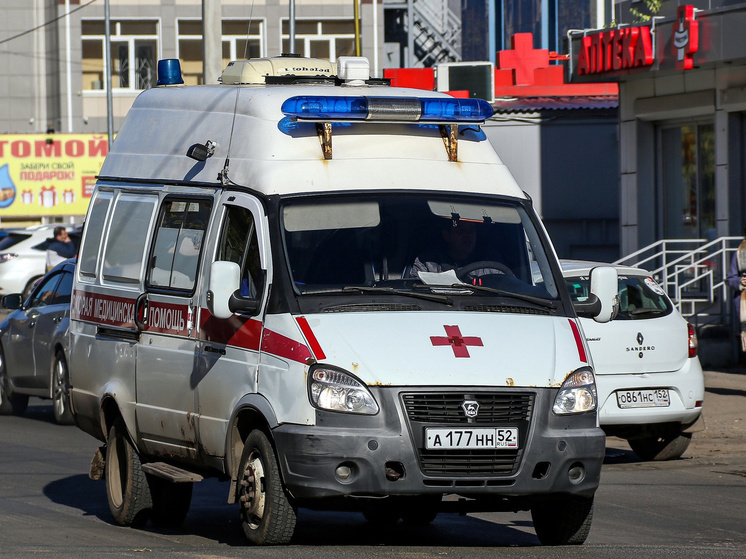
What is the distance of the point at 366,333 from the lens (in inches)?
285

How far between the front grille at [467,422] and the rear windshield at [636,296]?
4.70 m

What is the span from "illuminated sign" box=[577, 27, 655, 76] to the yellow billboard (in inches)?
1036

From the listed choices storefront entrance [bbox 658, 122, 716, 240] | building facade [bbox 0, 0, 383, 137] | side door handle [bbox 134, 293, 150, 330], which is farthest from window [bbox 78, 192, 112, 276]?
building facade [bbox 0, 0, 383, 137]

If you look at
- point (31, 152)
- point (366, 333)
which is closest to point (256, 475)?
point (366, 333)

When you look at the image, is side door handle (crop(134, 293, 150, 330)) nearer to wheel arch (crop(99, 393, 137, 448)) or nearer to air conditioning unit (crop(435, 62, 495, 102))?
wheel arch (crop(99, 393, 137, 448))

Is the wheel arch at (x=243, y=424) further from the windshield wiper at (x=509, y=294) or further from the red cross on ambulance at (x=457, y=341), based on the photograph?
the windshield wiper at (x=509, y=294)

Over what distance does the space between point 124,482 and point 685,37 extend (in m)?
12.8

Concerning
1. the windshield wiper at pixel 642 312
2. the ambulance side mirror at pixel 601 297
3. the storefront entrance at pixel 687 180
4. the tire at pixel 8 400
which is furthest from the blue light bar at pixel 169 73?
the storefront entrance at pixel 687 180

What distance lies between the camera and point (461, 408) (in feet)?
23.5

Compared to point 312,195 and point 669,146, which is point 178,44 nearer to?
point 669,146

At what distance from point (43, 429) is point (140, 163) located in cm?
610

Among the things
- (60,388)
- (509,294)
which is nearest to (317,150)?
(509,294)

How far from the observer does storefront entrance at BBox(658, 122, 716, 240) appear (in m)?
22.1

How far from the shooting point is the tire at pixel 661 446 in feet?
40.0
